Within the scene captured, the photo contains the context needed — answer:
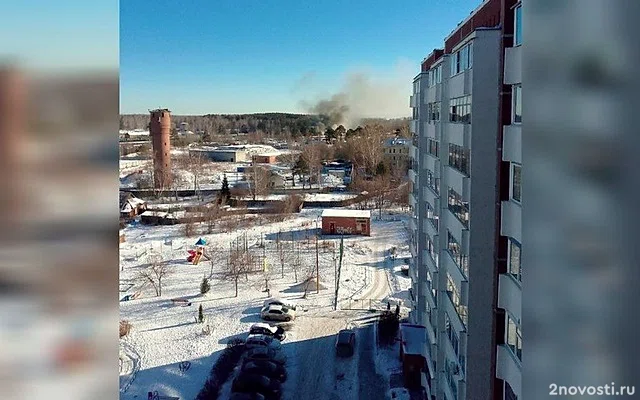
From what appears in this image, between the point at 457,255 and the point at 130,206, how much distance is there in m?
8.33

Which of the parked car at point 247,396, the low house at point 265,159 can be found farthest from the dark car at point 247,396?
the low house at point 265,159

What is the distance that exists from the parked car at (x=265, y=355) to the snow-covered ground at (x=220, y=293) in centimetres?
10

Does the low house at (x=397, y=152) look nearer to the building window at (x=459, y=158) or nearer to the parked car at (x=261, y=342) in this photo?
the parked car at (x=261, y=342)

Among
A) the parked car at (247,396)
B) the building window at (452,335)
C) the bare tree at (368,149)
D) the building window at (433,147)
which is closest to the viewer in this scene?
the building window at (452,335)

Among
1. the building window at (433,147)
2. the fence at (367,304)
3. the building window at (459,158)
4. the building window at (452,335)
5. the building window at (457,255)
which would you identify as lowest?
the fence at (367,304)

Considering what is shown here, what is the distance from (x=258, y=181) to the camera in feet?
36.5

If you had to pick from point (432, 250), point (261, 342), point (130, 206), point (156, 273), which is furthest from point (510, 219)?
point (130, 206)

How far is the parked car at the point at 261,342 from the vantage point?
4078 mm

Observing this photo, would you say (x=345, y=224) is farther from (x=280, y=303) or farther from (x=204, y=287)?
(x=280, y=303)
